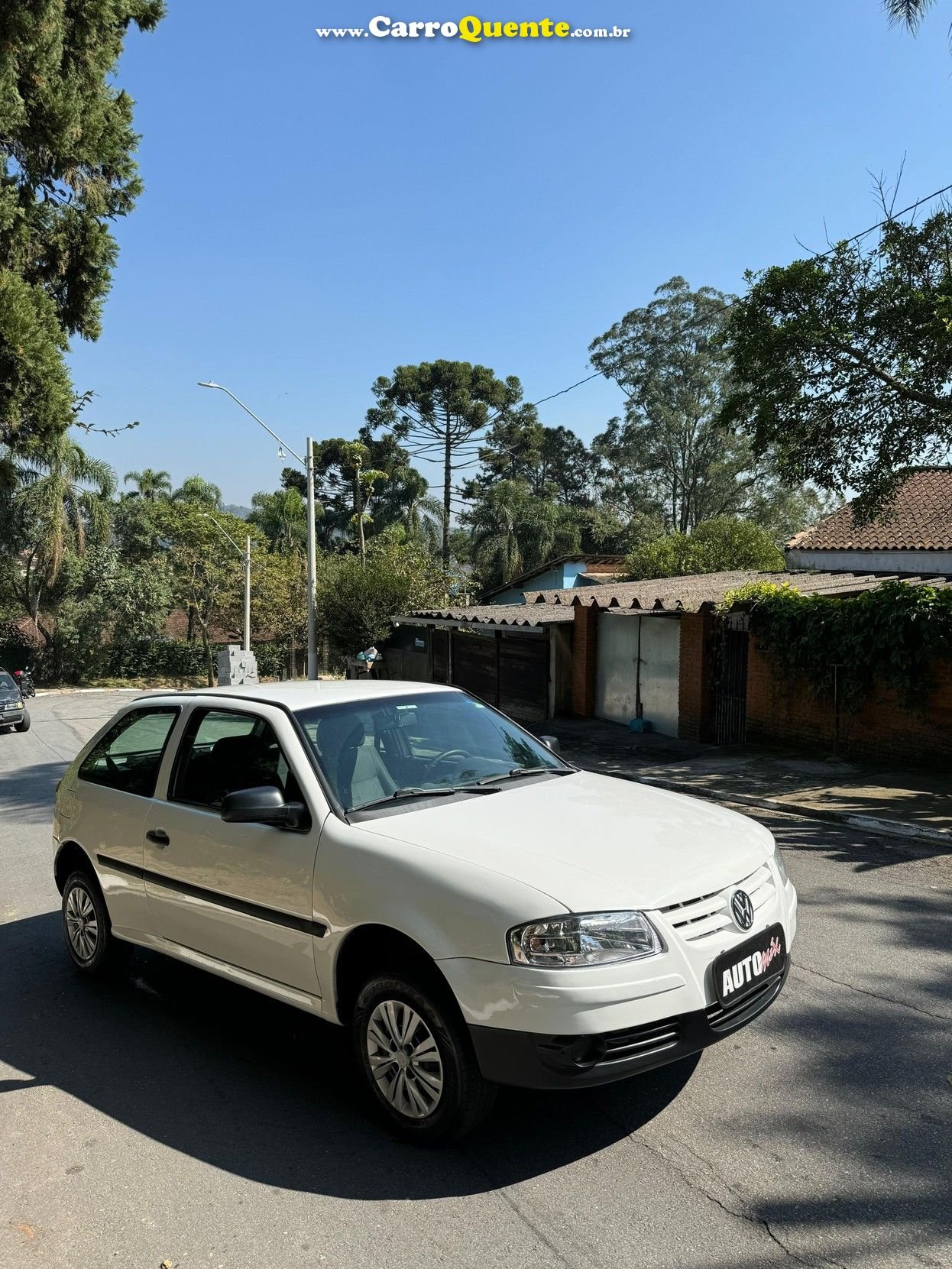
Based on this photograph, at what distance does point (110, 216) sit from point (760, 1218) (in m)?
17.1

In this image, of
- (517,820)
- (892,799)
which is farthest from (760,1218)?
(892,799)

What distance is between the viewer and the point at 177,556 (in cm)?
4738

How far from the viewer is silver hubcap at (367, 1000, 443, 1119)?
3334 mm

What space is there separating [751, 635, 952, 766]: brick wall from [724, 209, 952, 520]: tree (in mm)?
3108

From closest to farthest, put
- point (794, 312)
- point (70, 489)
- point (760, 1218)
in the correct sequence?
1. point (760, 1218)
2. point (794, 312)
3. point (70, 489)

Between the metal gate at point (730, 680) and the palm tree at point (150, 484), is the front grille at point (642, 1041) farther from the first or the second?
the palm tree at point (150, 484)

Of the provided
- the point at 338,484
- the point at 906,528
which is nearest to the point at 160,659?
the point at 338,484

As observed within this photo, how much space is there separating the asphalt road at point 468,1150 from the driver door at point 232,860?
54 cm

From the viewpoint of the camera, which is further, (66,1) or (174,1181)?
(66,1)

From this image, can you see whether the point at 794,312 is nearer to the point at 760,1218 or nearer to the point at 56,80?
the point at 56,80

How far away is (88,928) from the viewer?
5.28 metres

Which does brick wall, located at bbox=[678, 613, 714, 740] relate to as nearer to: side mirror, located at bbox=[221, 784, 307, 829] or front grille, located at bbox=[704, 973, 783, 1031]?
front grille, located at bbox=[704, 973, 783, 1031]

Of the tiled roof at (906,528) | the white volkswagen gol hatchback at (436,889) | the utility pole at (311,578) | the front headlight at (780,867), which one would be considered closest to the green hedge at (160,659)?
the utility pole at (311,578)

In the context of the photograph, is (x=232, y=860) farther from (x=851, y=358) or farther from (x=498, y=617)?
(x=498, y=617)
